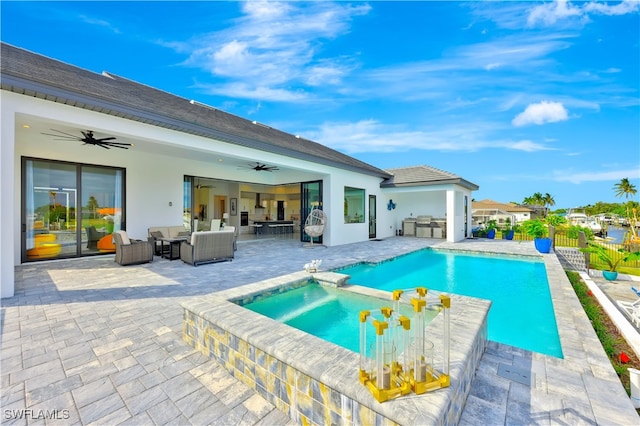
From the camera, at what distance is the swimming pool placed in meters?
3.90

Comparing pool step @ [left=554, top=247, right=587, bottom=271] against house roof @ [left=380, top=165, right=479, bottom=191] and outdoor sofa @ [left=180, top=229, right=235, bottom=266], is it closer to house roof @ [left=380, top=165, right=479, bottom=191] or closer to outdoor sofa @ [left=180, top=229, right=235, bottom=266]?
house roof @ [left=380, top=165, right=479, bottom=191]

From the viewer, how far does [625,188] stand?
42.7 metres

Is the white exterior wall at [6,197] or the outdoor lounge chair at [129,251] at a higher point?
the white exterior wall at [6,197]

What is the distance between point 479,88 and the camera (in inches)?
479

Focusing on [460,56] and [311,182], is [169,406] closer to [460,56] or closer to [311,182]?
[311,182]

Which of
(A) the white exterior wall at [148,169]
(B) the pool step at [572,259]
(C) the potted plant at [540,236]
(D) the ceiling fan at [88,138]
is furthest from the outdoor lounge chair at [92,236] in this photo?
(C) the potted plant at [540,236]

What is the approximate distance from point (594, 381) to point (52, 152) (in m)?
11.6

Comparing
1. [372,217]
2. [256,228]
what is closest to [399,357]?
[372,217]

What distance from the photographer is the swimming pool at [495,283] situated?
154 inches

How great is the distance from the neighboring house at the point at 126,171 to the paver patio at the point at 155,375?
7.00ft

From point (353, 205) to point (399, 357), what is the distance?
10.9 m

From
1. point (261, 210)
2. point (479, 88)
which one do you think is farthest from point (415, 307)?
point (261, 210)

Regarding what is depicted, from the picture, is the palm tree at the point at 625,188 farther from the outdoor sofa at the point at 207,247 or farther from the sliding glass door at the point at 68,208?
the sliding glass door at the point at 68,208

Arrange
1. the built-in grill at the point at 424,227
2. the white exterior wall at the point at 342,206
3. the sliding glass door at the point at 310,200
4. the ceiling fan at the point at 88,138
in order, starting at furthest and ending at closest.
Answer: the built-in grill at the point at 424,227 < the sliding glass door at the point at 310,200 < the white exterior wall at the point at 342,206 < the ceiling fan at the point at 88,138
